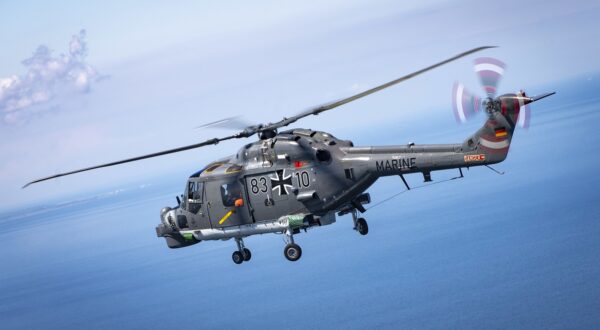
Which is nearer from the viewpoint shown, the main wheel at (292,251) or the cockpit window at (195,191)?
the main wheel at (292,251)

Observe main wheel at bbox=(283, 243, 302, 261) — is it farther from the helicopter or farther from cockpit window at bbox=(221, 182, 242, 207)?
cockpit window at bbox=(221, 182, 242, 207)

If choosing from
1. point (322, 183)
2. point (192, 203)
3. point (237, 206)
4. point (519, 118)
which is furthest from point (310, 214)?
point (519, 118)

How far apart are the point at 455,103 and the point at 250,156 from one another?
404 inches

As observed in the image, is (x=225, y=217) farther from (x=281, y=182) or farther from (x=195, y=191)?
(x=281, y=182)

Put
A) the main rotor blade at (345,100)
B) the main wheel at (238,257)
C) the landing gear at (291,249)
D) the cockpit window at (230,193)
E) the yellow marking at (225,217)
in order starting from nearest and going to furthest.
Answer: the main rotor blade at (345,100)
the landing gear at (291,249)
the cockpit window at (230,193)
the yellow marking at (225,217)
the main wheel at (238,257)

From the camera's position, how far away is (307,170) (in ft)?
105

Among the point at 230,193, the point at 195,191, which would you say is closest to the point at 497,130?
the point at 230,193

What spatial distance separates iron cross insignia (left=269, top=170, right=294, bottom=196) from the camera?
32469 mm

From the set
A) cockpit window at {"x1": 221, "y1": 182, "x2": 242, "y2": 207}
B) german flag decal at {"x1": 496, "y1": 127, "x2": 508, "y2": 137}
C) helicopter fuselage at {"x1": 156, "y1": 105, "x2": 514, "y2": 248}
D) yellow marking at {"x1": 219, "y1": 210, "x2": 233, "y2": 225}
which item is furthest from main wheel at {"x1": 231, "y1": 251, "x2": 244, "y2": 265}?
german flag decal at {"x1": 496, "y1": 127, "x2": 508, "y2": 137}

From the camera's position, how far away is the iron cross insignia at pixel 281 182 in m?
32.5

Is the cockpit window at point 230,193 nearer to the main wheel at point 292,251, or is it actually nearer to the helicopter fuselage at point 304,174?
the helicopter fuselage at point 304,174

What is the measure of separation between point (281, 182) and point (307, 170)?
141 cm

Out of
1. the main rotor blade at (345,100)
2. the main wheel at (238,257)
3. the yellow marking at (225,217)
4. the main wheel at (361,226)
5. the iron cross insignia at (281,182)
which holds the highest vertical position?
the main rotor blade at (345,100)

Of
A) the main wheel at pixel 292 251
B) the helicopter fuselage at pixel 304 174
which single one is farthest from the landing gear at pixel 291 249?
the helicopter fuselage at pixel 304 174
